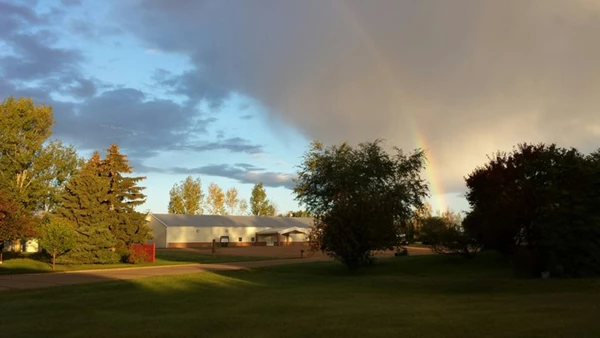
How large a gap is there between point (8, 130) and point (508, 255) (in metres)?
42.9

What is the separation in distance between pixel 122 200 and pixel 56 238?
29.7 ft

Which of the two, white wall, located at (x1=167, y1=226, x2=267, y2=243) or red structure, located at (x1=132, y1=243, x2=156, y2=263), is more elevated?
white wall, located at (x1=167, y1=226, x2=267, y2=243)

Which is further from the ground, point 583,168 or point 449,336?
point 583,168

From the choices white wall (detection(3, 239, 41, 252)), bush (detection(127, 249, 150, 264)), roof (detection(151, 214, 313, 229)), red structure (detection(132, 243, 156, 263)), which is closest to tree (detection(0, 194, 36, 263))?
bush (detection(127, 249, 150, 264))

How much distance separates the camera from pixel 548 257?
22203 millimetres

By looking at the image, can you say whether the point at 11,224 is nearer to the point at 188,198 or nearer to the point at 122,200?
the point at 122,200

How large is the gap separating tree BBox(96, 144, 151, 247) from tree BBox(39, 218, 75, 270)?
18.4ft

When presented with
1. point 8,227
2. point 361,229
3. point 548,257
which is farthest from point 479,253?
point 8,227

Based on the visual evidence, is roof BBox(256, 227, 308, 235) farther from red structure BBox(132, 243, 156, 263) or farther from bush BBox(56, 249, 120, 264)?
bush BBox(56, 249, 120, 264)

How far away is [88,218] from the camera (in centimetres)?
4144

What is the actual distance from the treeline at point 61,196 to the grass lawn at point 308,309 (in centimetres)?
1709

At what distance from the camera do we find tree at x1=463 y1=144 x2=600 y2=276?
21.4m

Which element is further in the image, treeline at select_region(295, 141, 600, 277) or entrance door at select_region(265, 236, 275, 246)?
entrance door at select_region(265, 236, 275, 246)

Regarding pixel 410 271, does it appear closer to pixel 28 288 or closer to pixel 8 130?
pixel 28 288
